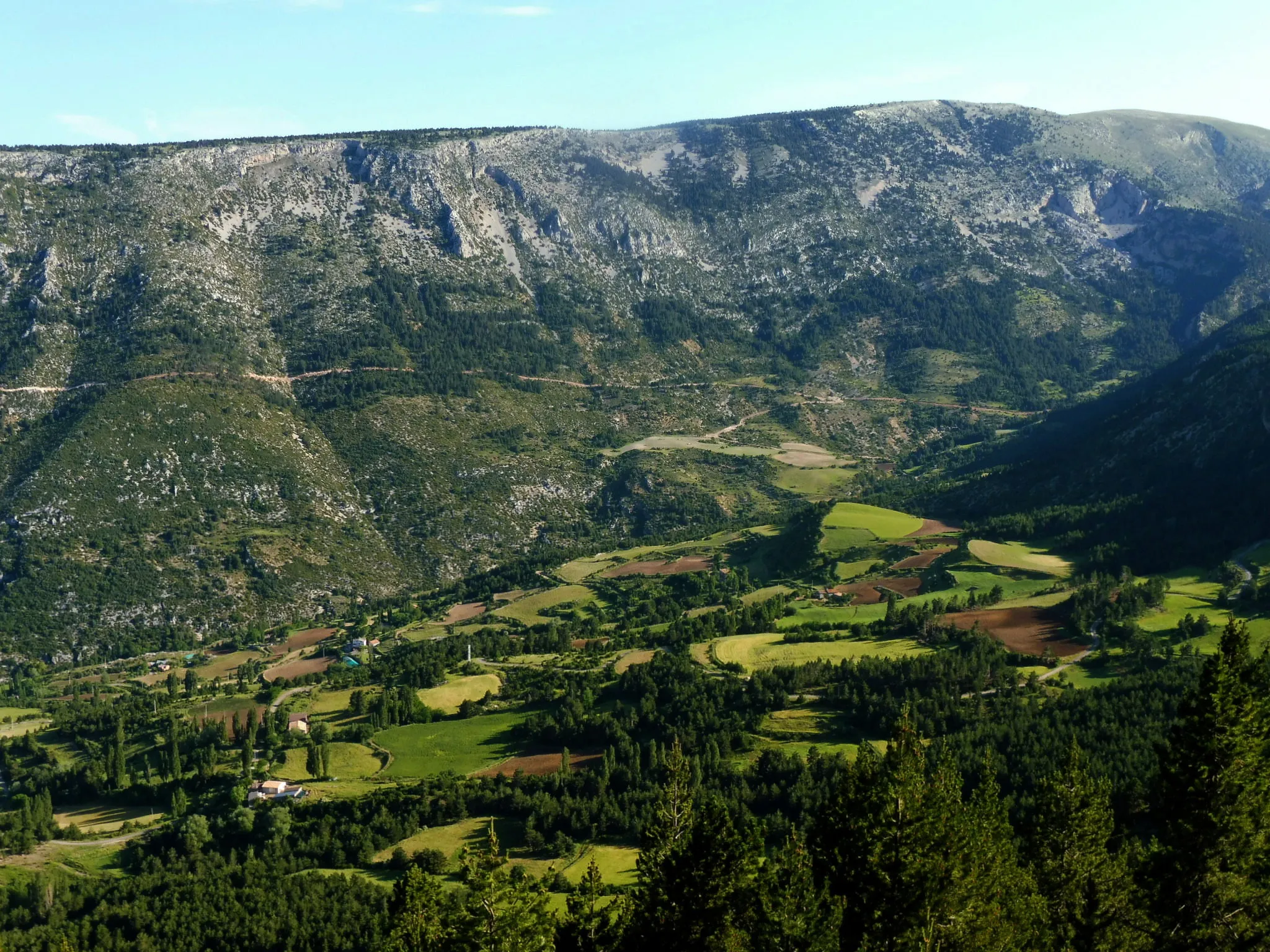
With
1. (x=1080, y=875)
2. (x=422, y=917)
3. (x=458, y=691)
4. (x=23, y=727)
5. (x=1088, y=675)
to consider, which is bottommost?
(x=23, y=727)

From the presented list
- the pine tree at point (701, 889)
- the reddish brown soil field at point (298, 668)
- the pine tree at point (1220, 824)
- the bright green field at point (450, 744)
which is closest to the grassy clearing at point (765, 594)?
the bright green field at point (450, 744)

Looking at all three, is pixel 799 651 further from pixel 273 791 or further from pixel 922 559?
pixel 273 791

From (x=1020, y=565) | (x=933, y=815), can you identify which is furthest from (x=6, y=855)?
(x=1020, y=565)

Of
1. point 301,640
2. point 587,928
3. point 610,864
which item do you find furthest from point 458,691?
point 587,928

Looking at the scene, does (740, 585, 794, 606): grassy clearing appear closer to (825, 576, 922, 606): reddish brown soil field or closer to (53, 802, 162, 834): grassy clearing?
(825, 576, 922, 606): reddish brown soil field

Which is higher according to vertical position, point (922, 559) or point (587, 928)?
point (587, 928)

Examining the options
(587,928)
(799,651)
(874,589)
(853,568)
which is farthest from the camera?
(853,568)

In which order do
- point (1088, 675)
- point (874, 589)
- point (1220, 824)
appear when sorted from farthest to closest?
point (874, 589) → point (1088, 675) → point (1220, 824)
